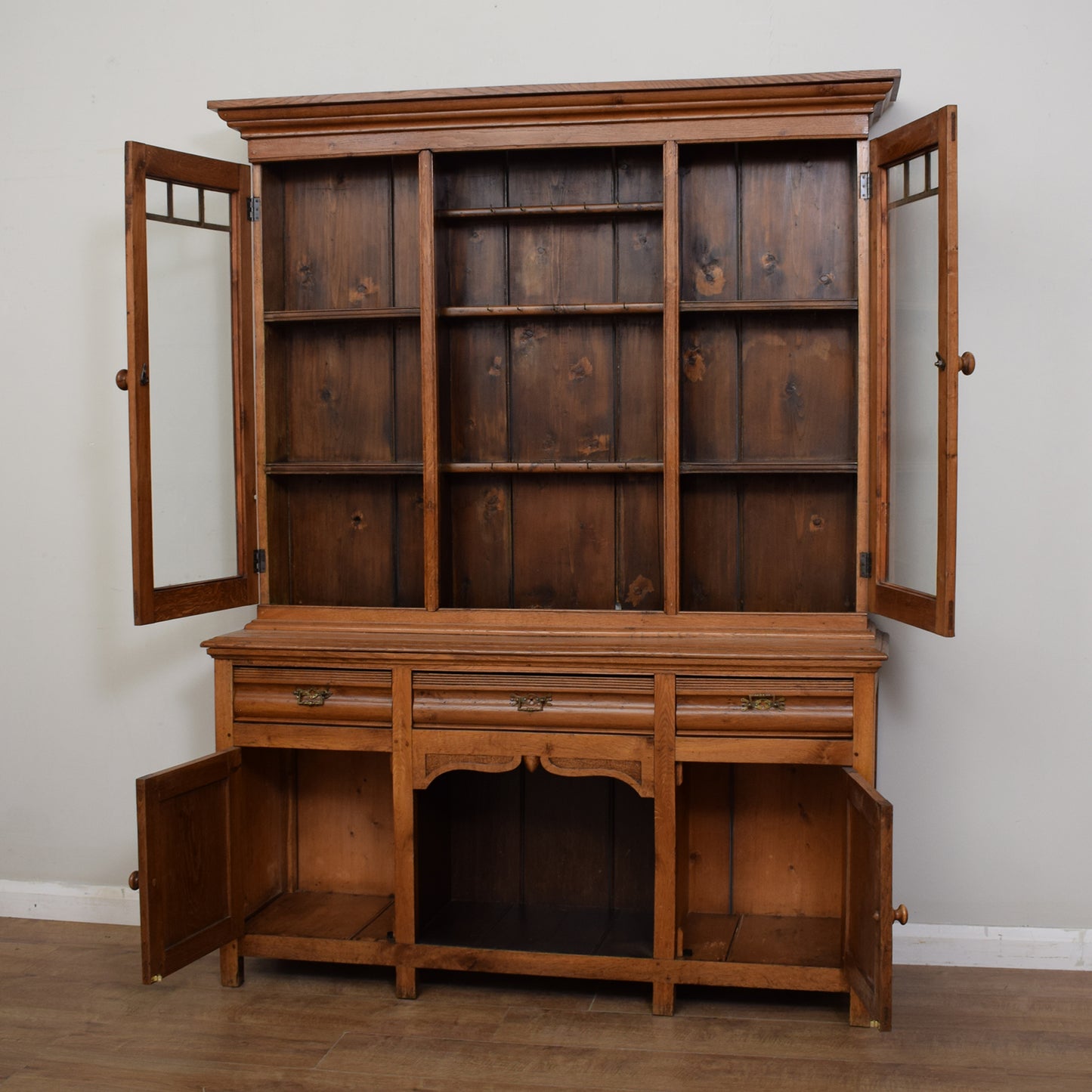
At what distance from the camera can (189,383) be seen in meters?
3.27

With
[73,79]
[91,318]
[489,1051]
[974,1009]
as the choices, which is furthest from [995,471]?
[73,79]

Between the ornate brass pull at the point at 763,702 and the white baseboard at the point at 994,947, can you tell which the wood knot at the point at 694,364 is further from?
the white baseboard at the point at 994,947

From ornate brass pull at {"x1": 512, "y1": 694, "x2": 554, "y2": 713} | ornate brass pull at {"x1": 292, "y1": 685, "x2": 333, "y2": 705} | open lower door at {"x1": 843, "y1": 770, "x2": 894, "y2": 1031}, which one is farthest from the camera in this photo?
ornate brass pull at {"x1": 292, "y1": 685, "x2": 333, "y2": 705}

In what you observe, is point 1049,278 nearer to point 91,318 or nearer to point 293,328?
point 293,328

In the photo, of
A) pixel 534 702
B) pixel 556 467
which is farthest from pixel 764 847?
pixel 556 467

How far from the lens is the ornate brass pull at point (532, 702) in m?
3.11

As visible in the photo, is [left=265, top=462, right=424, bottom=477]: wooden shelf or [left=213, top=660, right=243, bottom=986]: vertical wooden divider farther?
[left=265, top=462, right=424, bottom=477]: wooden shelf

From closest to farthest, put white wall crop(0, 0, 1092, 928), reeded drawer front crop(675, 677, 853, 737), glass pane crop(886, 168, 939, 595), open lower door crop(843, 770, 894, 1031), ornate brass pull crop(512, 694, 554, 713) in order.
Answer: open lower door crop(843, 770, 894, 1031)
glass pane crop(886, 168, 939, 595)
reeded drawer front crop(675, 677, 853, 737)
ornate brass pull crop(512, 694, 554, 713)
white wall crop(0, 0, 1092, 928)

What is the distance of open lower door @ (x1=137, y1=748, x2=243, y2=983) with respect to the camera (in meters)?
2.91

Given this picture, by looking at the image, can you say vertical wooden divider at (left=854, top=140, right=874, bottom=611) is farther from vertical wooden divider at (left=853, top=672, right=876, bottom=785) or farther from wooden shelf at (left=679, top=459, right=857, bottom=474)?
vertical wooden divider at (left=853, top=672, right=876, bottom=785)

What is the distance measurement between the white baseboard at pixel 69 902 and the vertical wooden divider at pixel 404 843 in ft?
3.60

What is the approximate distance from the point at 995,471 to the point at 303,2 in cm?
250

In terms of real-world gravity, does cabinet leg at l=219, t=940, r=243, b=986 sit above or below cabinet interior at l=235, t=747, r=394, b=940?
below

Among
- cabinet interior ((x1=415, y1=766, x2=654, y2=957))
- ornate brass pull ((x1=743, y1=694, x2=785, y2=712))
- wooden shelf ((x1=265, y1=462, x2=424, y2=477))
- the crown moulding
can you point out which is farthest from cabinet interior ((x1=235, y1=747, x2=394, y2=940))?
the crown moulding
